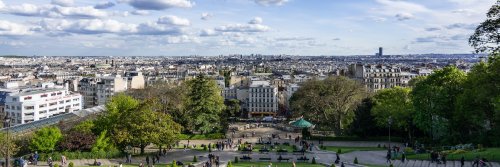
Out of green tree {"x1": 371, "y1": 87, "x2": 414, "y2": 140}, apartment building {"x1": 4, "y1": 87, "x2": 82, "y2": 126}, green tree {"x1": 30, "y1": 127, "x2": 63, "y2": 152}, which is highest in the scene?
green tree {"x1": 371, "y1": 87, "x2": 414, "y2": 140}

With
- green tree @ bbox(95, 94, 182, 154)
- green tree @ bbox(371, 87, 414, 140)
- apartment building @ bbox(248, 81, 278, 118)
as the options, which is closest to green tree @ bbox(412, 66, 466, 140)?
green tree @ bbox(371, 87, 414, 140)

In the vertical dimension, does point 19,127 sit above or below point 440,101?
below

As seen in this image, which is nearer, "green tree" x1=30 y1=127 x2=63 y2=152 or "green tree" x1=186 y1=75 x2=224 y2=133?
"green tree" x1=30 y1=127 x2=63 y2=152

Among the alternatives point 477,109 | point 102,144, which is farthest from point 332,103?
point 102,144

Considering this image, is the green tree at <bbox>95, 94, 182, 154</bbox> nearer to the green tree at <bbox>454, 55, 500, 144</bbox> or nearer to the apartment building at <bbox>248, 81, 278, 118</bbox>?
the green tree at <bbox>454, 55, 500, 144</bbox>

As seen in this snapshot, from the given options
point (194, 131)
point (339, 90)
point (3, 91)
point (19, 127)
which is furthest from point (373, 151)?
point (3, 91)

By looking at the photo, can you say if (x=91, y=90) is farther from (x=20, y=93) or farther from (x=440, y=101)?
(x=440, y=101)
